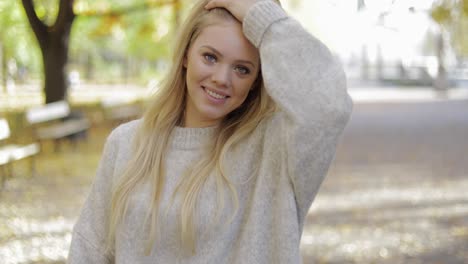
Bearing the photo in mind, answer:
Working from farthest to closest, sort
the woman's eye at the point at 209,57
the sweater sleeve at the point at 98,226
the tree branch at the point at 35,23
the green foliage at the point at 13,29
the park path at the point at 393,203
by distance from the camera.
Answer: the green foliage at the point at 13,29
the tree branch at the point at 35,23
the park path at the point at 393,203
the sweater sleeve at the point at 98,226
the woman's eye at the point at 209,57

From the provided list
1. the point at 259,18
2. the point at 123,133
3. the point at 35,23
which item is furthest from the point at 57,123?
the point at 259,18

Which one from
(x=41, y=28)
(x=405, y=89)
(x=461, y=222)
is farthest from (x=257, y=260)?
(x=405, y=89)

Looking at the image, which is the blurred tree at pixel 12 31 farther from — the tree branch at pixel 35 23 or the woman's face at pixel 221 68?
the woman's face at pixel 221 68

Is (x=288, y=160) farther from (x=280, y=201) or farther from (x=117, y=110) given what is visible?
(x=117, y=110)

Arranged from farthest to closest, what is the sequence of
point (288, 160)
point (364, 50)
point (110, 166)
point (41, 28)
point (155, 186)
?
1. point (364, 50)
2. point (41, 28)
3. point (110, 166)
4. point (155, 186)
5. point (288, 160)

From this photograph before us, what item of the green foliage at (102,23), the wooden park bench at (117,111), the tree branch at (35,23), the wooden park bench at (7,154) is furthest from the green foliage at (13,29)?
the wooden park bench at (7,154)

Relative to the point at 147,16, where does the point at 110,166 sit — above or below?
above

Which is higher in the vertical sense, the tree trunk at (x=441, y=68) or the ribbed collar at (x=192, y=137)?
the ribbed collar at (x=192, y=137)

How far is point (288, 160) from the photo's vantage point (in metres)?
1.89

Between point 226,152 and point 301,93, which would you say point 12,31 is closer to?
point 226,152

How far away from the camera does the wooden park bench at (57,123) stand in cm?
1376

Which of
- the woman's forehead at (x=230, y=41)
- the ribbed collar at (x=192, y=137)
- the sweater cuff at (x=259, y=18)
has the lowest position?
the ribbed collar at (x=192, y=137)

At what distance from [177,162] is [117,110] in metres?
18.5

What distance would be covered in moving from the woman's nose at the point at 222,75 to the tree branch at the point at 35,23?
591 inches
